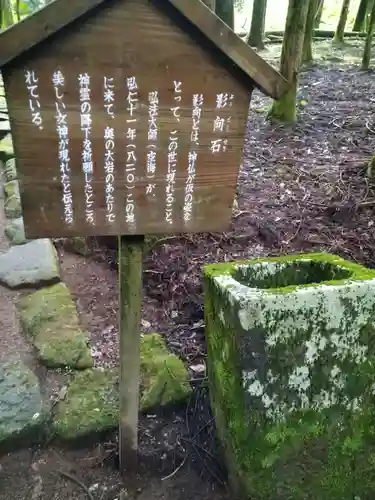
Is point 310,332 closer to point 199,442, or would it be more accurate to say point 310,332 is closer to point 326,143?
point 199,442

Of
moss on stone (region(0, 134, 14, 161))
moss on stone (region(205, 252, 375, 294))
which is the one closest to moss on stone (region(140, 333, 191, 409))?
moss on stone (region(205, 252, 375, 294))

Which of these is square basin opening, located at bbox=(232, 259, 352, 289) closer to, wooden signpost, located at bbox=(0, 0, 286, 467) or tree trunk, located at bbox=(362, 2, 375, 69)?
wooden signpost, located at bbox=(0, 0, 286, 467)

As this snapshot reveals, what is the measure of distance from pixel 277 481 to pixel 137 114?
184cm

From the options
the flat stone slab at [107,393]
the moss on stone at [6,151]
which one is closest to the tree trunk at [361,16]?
the moss on stone at [6,151]

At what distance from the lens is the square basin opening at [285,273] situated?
255 cm

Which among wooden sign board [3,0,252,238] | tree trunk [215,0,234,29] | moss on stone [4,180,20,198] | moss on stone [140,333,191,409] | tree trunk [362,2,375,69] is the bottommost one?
moss on stone [4,180,20,198]

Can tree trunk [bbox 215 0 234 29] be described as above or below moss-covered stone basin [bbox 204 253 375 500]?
above

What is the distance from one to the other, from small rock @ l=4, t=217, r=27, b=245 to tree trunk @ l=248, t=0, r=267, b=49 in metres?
10.1

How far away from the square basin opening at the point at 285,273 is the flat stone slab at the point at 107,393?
3.09 ft

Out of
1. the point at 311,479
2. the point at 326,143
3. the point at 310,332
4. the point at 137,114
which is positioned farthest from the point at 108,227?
the point at 326,143

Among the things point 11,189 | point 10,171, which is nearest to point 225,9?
point 10,171

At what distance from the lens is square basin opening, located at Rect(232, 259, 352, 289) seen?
2549mm

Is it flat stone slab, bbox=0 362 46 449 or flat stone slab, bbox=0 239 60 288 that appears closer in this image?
flat stone slab, bbox=0 362 46 449

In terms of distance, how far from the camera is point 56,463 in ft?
8.84
